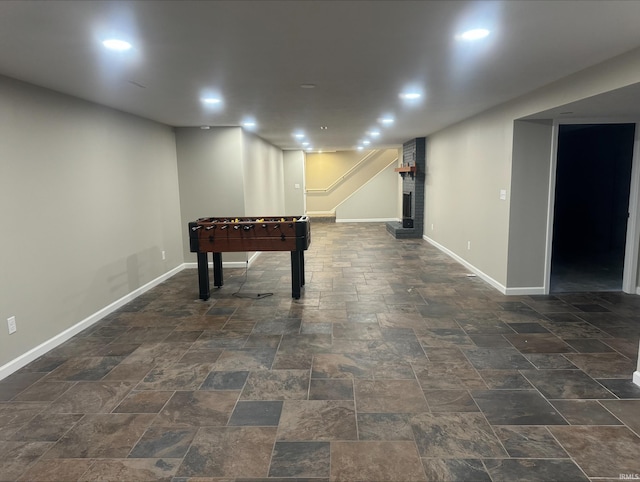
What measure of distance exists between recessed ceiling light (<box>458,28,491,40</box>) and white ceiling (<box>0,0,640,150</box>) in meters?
0.06

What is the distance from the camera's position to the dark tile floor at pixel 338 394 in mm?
2143

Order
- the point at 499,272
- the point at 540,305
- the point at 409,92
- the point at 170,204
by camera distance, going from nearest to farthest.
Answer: the point at 409,92
the point at 540,305
the point at 499,272
the point at 170,204

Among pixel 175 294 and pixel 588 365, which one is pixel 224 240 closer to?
pixel 175 294

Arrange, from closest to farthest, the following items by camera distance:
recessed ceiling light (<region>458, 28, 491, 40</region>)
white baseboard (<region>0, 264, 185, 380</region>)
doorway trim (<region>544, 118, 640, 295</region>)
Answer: recessed ceiling light (<region>458, 28, 491, 40</region>), white baseboard (<region>0, 264, 185, 380</region>), doorway trim (<region>544, 118, 640, 295</region>)

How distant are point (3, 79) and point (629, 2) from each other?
422 centimetres

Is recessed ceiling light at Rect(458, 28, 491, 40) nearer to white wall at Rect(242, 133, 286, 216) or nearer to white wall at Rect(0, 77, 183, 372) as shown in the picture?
white wall at Rect(0, 77, 183, 372)

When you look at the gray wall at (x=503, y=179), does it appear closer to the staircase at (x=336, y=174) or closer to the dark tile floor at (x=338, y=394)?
the dark tile floor at (x=338, y=394)

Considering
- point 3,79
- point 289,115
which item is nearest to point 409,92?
point 289,115

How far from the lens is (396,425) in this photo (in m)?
2.46

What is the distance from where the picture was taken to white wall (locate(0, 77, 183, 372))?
327cm

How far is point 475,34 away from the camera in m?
2.42

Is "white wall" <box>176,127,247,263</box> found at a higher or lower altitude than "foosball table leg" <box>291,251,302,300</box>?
higher

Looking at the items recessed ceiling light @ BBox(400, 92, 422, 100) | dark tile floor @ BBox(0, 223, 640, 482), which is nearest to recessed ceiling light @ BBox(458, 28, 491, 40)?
recessed ceiling light @ BBox(400, 92, 422, 100)

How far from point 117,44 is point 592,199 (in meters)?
9.05
